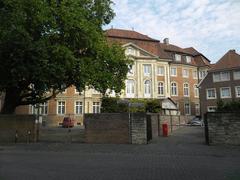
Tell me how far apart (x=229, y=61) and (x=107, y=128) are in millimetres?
42897

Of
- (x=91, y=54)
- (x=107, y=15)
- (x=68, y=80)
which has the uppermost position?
(x=107, y=15)

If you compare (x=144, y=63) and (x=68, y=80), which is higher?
(x=144, y=63)

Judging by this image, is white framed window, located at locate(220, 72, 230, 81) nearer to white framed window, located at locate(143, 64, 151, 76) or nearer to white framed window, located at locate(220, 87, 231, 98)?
white framed window, located at locate(220, 87, 231, 98)

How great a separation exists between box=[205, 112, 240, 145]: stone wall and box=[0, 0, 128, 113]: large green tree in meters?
9.47

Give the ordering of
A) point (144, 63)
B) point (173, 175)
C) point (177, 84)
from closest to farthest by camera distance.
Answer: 1. point (173, 175)
2. point (144, 63)
3. point (177, 84)

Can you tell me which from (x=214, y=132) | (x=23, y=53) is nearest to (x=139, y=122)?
(x=214, y=132)

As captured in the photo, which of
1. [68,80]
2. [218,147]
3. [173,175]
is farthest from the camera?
[68,80]

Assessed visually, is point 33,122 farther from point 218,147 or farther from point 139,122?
point 218,147

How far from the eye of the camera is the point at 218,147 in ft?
64.3

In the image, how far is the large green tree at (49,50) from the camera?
70.2ft

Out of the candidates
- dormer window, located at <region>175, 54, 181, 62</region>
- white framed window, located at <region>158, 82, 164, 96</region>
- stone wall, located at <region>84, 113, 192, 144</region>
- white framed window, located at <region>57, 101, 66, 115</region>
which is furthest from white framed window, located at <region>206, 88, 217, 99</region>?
stone wall, located at <region>84, 113, 192, 144</region>

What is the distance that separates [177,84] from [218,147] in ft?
166

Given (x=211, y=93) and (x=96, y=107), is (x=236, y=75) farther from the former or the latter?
(x=96, y=107)

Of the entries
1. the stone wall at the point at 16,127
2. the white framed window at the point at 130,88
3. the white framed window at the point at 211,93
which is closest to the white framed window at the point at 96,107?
the white framed window at the point at 130,88
